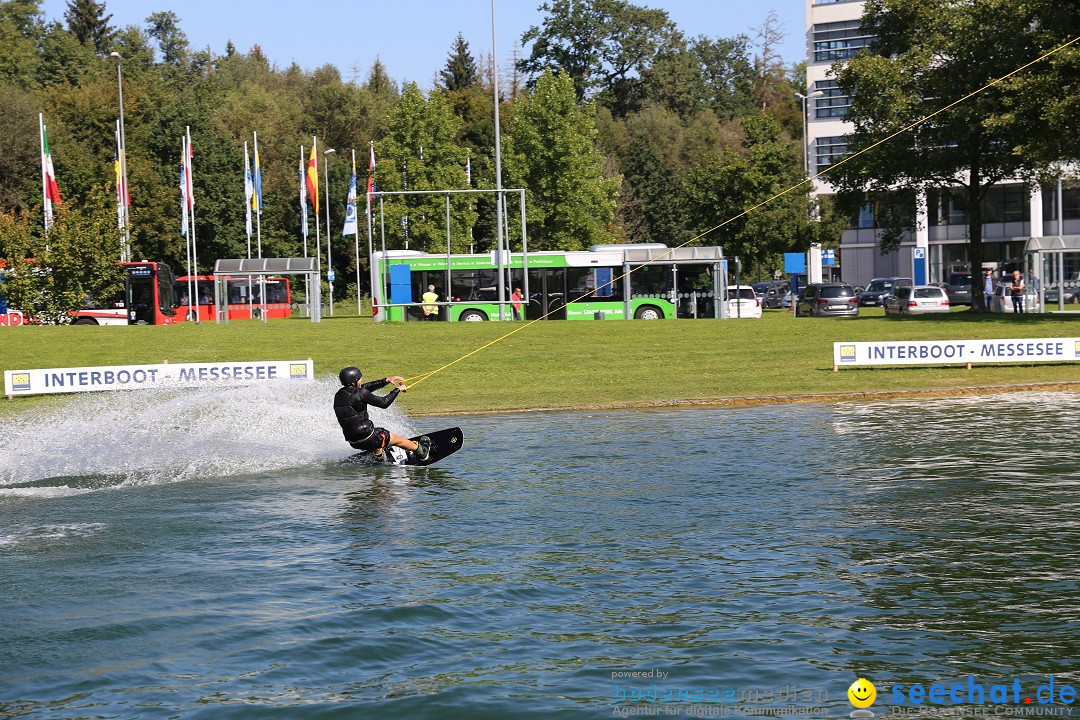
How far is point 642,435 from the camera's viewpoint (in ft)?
77.6

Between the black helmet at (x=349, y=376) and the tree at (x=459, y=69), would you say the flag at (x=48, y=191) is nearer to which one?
the black helmet at (x=349, y=376)

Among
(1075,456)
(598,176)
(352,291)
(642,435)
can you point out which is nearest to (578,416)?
(642,435)

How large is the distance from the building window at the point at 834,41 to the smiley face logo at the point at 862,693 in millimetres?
93120

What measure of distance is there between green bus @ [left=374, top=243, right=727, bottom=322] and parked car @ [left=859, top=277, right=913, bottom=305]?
81.2 feet

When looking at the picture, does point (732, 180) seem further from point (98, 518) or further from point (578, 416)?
point (98, 518)

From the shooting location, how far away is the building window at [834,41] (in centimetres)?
9594

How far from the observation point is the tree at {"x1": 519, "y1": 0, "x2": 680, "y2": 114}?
116m

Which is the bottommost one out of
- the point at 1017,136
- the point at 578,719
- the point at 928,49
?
the point at 578,719

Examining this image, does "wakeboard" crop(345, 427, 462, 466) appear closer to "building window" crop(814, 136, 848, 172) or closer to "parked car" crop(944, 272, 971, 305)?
"parked car" crop(944, 272, 971, 305)

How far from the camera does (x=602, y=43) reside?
119938mm

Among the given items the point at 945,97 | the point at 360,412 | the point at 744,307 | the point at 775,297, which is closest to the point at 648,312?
the point at 744,307

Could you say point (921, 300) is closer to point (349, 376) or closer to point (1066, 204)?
point (1066, 204)

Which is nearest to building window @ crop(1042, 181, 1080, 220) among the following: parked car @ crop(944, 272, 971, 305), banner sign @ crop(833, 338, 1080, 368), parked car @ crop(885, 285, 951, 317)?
parked car @ crop(944, 272, 971, 305)

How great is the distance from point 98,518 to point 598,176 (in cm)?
5736
